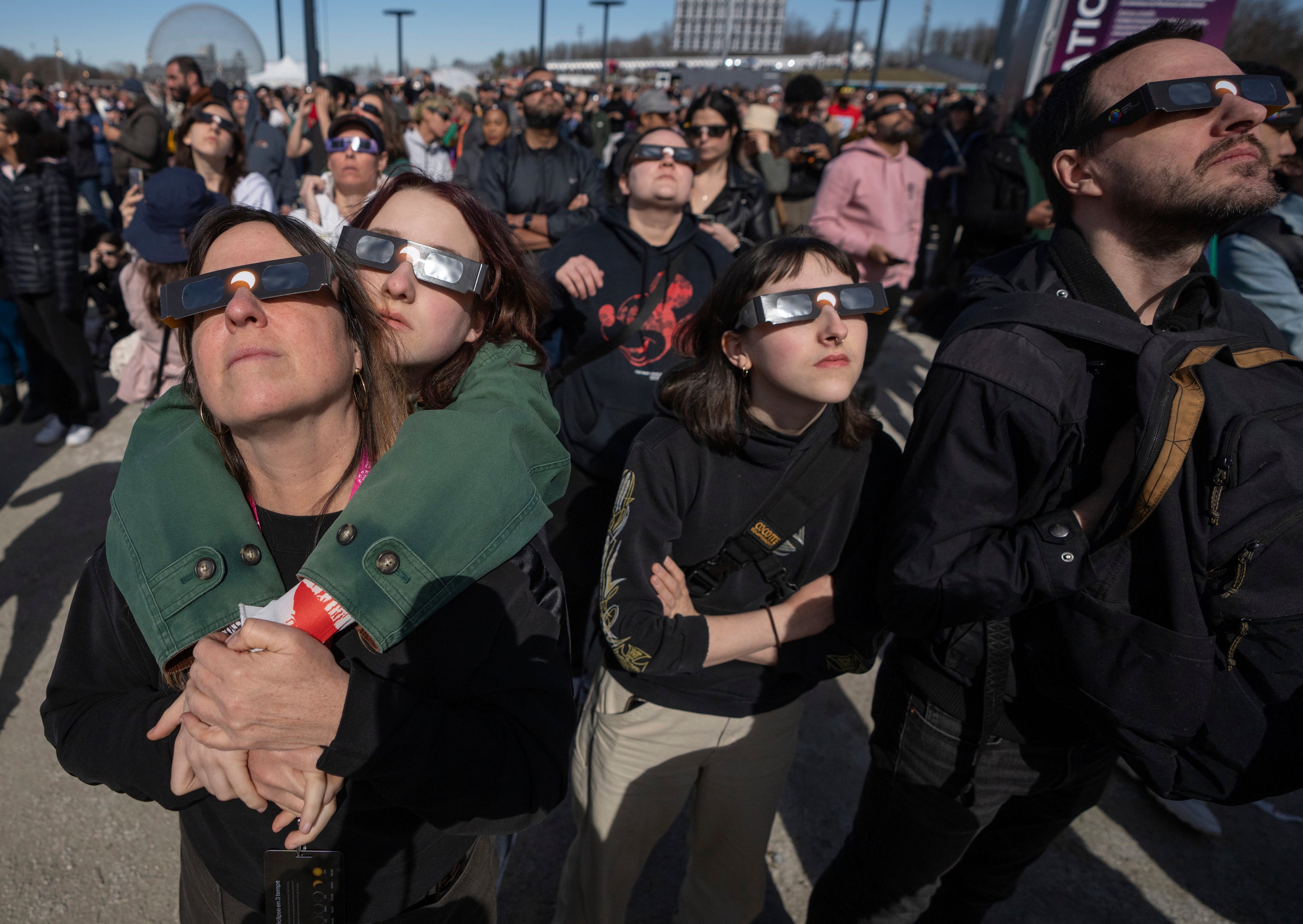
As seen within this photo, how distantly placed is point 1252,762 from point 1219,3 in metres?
8.68

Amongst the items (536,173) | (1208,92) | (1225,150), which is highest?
(1208,92)

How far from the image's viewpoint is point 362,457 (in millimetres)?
1425

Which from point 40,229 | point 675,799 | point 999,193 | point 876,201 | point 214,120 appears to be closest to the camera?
point 675,799

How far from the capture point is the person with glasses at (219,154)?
14.1ft

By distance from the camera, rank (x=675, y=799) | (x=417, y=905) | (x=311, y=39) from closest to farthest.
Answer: (x=417, y=905) → (x=675, y=799) → (x=311, y=39)

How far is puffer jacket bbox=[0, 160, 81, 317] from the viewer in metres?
4.61

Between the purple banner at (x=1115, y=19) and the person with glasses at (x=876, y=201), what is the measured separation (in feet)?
12.1

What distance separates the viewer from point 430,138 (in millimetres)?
7785

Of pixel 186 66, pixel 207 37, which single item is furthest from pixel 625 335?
pixel 207 37

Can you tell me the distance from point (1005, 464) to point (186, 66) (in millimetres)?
8774

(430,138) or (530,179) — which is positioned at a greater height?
(430,138)

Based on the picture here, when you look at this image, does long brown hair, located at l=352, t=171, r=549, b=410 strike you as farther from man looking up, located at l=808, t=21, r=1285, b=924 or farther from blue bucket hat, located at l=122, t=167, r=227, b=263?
blue bucket hat, located at l=122, t=167, r=227, b=263

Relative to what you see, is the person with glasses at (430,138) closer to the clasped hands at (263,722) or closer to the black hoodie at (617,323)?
the black hoodie at (617,323)

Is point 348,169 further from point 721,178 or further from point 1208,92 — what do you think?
point 1208,92
